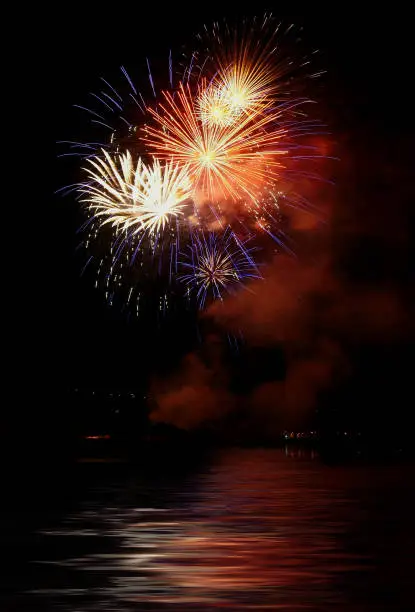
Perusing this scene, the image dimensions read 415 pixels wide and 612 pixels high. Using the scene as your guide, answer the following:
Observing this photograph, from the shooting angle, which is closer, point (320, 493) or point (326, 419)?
point (320, 493)

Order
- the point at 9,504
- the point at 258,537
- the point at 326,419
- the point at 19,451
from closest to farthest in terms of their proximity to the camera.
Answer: the point at 258,537
the point at 9,504
the point at 19,451
the point at 326,419

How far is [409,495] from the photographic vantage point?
3600 cm

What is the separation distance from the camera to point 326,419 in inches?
4601

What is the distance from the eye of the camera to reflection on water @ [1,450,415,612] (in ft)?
Answer: 49.7

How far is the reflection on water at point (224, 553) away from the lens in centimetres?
1514

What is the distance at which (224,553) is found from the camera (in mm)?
20031

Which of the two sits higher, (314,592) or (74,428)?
(74,428)

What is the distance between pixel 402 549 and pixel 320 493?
687 inches

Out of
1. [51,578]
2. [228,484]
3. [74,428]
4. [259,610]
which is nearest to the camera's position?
[259,610]

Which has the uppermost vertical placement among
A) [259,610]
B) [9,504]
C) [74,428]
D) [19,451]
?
[74,428]

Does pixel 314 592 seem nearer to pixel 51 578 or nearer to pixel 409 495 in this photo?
pixel 51 578

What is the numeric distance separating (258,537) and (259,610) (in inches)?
352

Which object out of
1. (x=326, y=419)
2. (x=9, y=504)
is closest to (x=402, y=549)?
(x=9, y=504)

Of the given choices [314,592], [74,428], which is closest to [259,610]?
[314,592]
